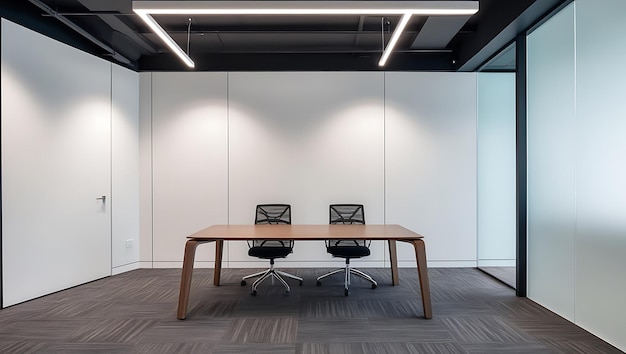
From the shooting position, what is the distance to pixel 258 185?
5445 mm

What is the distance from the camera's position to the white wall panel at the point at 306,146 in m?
5.44

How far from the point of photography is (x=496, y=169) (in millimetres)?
5348

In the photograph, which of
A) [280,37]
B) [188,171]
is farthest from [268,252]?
[280,37]

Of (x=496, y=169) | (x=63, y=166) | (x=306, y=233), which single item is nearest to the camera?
(x=306, y=233)

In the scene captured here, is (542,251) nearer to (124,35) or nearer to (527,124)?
(527,124)

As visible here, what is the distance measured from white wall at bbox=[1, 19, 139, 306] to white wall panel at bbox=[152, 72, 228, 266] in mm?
354

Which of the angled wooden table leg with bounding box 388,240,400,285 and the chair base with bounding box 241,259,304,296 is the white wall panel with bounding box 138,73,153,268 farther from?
the angled wooden table leg with bounding box 388,240,400,285

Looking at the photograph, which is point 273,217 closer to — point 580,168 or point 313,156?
point 313,156

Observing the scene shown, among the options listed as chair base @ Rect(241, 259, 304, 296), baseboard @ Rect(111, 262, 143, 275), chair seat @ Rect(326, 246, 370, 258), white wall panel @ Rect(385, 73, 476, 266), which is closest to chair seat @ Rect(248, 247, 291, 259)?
chair base @ Rect(241, 259, 304, 296)

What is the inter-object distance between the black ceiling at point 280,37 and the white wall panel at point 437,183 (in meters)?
0.89

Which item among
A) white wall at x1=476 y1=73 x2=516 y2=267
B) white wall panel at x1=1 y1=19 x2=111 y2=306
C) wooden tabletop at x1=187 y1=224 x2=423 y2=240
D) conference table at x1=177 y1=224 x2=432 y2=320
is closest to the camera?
conference table at x1=177 y1=224 x2=432 y2=320

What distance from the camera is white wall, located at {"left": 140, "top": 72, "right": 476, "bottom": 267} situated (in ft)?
17.8

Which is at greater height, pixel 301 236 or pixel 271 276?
pixel 301 236

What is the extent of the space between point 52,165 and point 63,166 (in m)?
0.14
